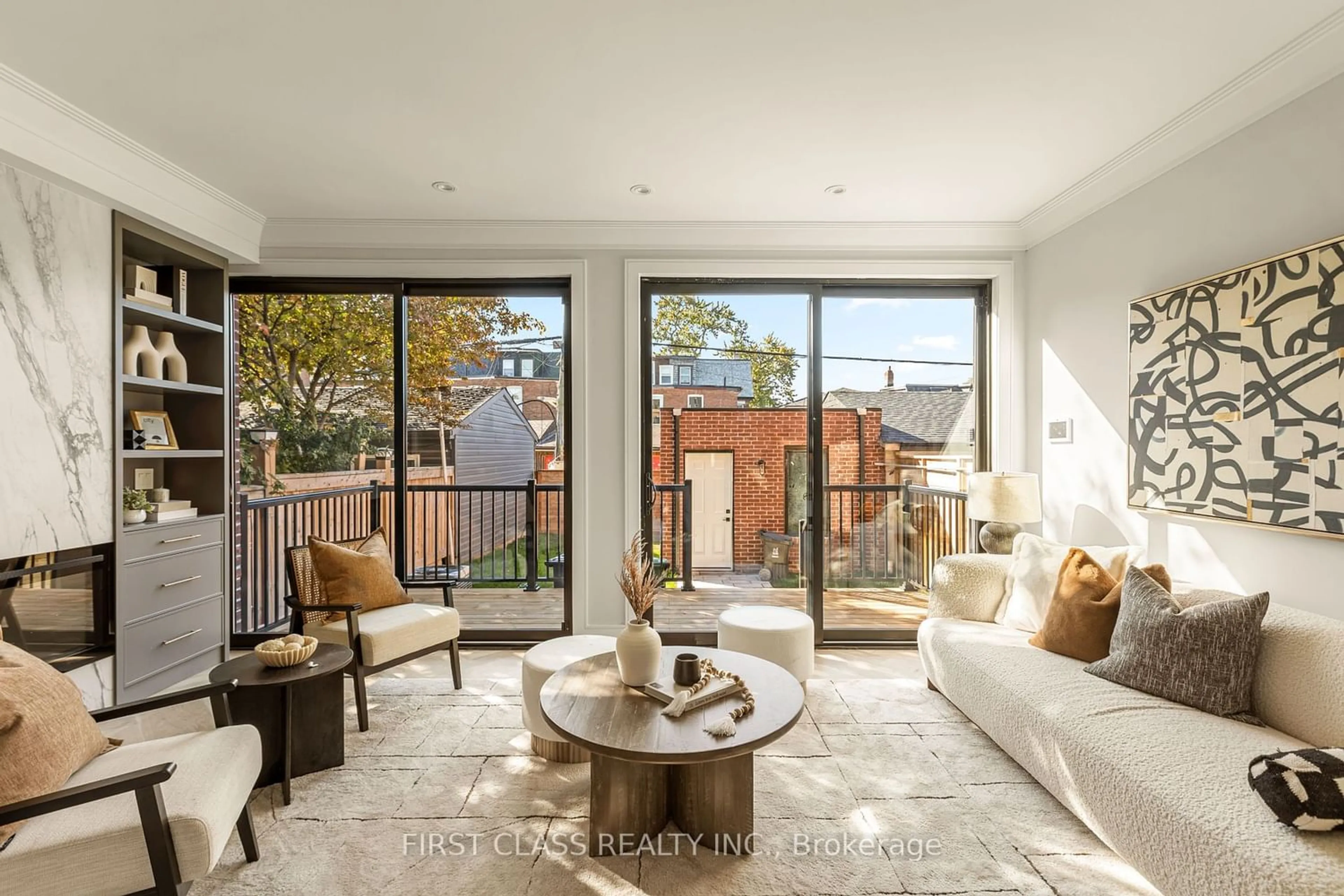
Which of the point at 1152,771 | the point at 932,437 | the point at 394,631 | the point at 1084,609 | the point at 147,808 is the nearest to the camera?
the point at 147,808

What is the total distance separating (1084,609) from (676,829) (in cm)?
183

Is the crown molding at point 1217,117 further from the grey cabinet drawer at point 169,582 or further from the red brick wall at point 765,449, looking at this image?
the grey cabinet drawer at point 169,582

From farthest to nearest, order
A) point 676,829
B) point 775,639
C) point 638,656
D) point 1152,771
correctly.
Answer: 1. point 775,639
2. point 638,656
3. point 676,829
4. point 1152,771

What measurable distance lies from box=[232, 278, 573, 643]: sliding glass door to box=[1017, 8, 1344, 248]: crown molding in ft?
9.71

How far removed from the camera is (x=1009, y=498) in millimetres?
3414

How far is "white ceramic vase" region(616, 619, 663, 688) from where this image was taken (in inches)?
86.8

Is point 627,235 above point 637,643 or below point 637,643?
above

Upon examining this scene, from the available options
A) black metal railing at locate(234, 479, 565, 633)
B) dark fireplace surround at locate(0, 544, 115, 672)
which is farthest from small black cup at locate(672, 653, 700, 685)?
dark fireplace surround at locate(0, 544, 115, 672)

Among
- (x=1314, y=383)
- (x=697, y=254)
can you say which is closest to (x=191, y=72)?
(x=697, y=254)

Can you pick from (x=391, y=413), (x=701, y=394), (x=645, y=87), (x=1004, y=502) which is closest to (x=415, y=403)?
(x=391, y=413)

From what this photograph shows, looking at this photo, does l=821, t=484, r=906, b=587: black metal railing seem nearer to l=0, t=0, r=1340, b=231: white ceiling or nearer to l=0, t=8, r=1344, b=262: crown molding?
l=0, t=8, r=1344, b=262: crown molding

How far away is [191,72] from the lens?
2.27 meters

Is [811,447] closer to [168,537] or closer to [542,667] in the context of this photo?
[542,667]

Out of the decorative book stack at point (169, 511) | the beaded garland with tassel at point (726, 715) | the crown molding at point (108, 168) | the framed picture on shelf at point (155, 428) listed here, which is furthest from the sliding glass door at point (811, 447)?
the framed picture on shelf at point (155, 428)
